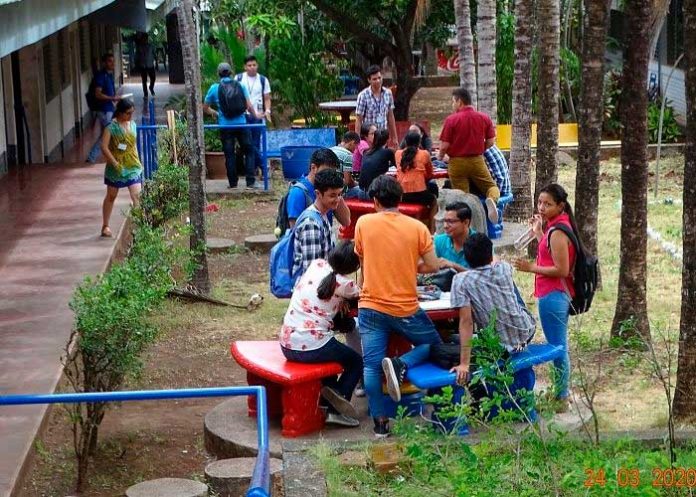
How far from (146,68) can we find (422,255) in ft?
87.5

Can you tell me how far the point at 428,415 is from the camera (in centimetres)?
753

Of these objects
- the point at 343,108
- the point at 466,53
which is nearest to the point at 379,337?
the point at 466,53

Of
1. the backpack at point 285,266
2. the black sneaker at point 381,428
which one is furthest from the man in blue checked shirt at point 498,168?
the black sneaker at point 381,428

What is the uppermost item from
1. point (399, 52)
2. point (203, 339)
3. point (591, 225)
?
point (399, 52)

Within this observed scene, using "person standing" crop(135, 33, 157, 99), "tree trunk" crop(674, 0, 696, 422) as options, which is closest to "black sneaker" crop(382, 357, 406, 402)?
"tree trunk" crop(674, 0, 696, 422)

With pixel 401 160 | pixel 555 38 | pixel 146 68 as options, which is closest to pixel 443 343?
pixel 401 160

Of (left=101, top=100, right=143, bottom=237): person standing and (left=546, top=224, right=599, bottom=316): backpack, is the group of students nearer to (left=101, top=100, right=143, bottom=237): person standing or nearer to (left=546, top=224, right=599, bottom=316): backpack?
(left=546, top=224, right=599, bottom=316): backpack

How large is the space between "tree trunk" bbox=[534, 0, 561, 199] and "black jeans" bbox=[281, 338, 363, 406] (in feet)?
16.5

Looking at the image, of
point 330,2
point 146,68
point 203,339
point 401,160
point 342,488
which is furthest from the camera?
point 146,68

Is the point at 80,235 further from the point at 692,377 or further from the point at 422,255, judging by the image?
the point at 692,377

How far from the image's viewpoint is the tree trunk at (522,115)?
14125 mm

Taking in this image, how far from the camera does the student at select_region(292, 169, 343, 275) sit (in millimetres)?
7938

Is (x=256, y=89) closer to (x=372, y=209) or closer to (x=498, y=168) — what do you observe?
(x=498, y=168)

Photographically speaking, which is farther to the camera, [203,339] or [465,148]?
[465,148]
